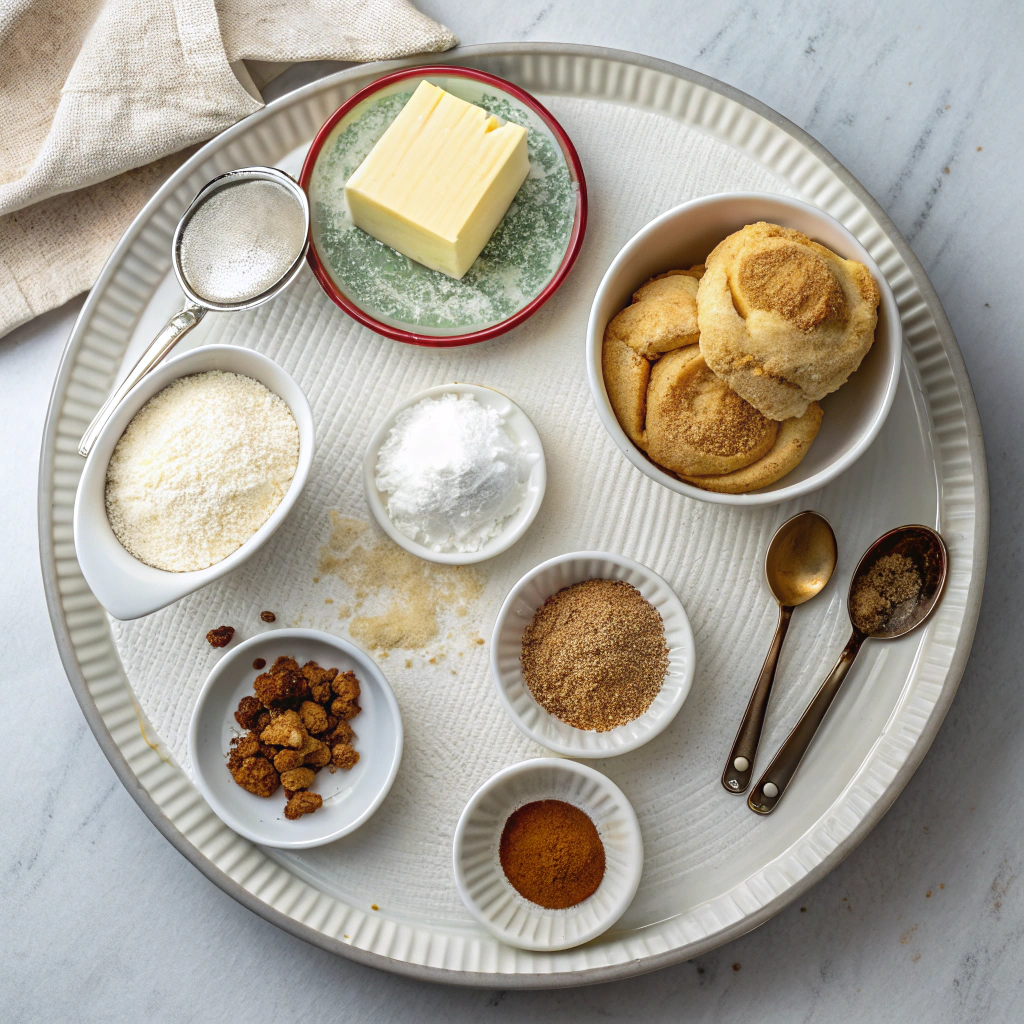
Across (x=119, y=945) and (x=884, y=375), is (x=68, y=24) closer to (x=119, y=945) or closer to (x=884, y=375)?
(x=884, y=375)

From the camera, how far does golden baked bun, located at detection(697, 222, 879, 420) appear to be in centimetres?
121

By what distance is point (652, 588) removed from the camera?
4.83ft

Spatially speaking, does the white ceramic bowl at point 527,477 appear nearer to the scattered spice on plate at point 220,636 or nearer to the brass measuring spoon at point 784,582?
the scattered spice on plate at point 220,636

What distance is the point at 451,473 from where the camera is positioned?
141cm

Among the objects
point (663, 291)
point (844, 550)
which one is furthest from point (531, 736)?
point (663, 291)

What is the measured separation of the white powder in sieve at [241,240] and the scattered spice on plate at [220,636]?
0.62 meters

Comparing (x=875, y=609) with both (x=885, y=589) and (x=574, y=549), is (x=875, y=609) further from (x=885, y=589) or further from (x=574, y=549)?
(x=574, y=549)

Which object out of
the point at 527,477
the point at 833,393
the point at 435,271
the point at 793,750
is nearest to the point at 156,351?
the point at 435,271

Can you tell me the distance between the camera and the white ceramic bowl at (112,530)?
1334 mm

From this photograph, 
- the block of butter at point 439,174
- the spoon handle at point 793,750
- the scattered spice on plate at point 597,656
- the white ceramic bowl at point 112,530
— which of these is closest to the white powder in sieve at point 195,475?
the white ceramic bowl at point 112,530

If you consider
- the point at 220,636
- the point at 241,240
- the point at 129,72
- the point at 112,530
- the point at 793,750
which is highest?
the point at 129,72

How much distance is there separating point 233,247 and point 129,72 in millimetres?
430

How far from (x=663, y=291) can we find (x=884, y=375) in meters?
0.38

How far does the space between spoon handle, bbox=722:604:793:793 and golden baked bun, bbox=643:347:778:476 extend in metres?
0.37
